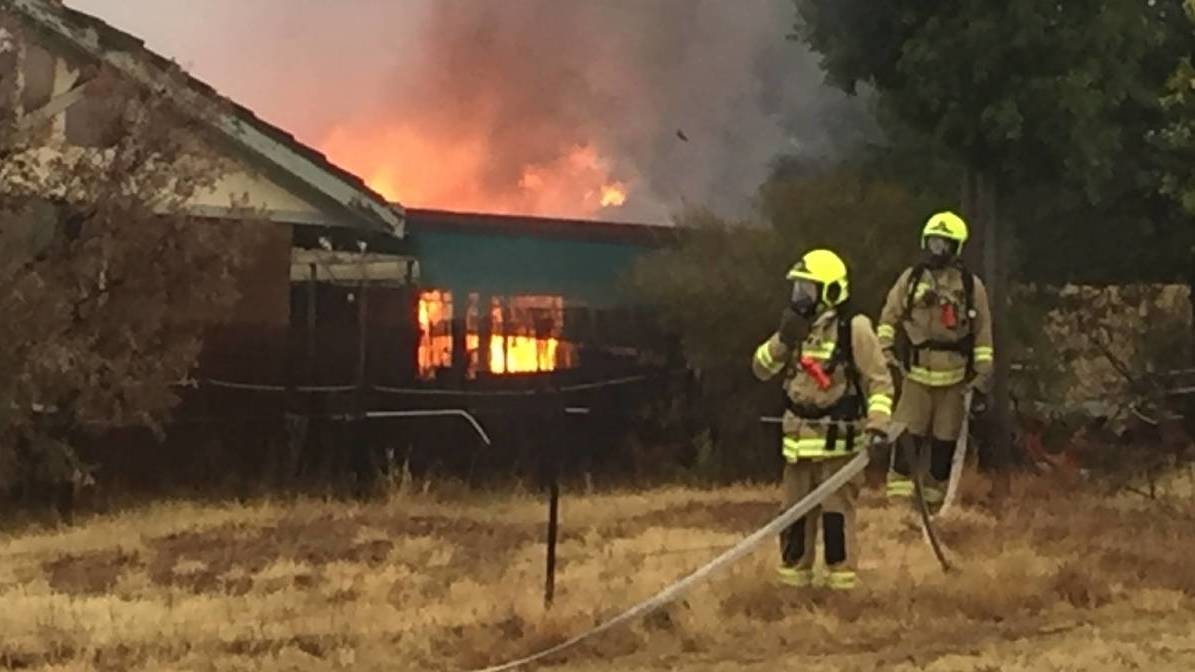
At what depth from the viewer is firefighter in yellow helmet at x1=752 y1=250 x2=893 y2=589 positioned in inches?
320

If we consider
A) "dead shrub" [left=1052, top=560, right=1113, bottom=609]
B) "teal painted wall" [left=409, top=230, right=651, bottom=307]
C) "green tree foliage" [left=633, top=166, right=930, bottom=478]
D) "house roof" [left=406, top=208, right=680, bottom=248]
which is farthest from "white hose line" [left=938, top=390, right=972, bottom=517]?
"teal painted wall" [left=409, top=230, right=651, bottom=307]

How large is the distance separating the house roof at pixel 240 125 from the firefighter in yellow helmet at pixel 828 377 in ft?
17.3

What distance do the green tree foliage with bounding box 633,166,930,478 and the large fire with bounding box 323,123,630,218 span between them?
5974 mm

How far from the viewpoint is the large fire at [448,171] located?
20.3m

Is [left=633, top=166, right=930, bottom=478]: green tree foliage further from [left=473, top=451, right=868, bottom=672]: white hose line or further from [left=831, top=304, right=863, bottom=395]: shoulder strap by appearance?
[left=473, top=451, right=868, bottom=672]: white hose line

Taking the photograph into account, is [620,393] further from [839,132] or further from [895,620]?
[839,132]

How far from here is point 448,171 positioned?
2078cm

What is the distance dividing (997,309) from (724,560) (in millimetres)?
6463

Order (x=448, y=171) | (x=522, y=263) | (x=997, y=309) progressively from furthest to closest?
1. (x=448, y=171)
2. (x=522, y=263)
3. (x=997, y=309)

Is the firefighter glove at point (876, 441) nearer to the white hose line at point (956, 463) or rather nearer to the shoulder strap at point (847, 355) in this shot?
the shoulder strap at point (847, 355)

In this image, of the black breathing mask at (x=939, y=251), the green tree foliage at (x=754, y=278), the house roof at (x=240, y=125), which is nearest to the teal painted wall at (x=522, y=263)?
the house roof at (x=240, y=125)

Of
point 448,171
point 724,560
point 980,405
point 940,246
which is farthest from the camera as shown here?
point 448,171

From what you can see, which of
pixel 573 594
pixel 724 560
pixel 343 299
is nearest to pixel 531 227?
pixel 343 299

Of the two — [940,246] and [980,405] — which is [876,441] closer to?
[940,246]
